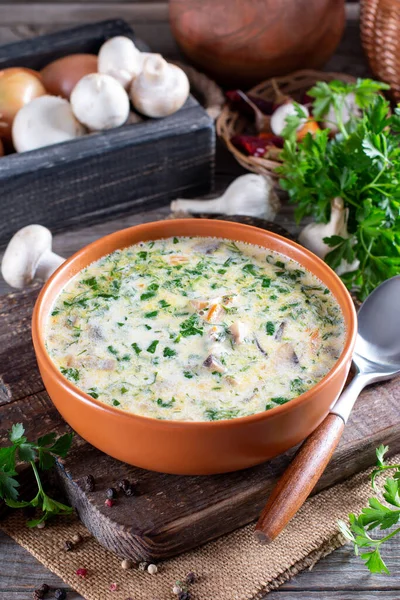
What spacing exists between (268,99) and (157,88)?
0.72 meters

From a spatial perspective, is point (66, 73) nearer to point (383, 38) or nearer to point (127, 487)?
point (383, 38)

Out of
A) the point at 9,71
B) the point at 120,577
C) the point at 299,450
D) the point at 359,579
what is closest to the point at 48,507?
the point at 120,577

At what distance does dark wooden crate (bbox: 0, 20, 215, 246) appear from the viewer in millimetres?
2520

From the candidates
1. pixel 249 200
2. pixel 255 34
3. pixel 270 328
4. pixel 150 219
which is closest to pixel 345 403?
pixel 270 328

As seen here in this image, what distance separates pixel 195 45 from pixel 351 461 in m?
2.03

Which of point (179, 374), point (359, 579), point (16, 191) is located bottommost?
point (359, 579)

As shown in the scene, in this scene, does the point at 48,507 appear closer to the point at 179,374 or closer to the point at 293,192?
the point at 179,374

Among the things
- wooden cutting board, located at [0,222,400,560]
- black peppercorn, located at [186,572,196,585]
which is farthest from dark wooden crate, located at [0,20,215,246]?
black peppercorn, located at [186,572,196,585]

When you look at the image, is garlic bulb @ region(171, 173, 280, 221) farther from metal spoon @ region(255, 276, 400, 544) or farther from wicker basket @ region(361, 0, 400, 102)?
wicker basket @ region(361, 0, 400, 102)

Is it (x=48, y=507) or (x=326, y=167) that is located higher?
(x=326, y=167)

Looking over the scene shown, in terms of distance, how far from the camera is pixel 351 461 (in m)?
1.83

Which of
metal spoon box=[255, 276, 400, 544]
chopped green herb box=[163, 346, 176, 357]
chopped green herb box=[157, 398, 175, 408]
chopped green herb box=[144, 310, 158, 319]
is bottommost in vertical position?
metal spoon box=[255, 276, 400, 544]

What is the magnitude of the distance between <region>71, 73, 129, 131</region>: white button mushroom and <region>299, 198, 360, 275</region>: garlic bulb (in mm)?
706

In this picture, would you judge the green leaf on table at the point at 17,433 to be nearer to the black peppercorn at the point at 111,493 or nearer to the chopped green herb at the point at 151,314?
the black peppercorn at the point at 111,493
